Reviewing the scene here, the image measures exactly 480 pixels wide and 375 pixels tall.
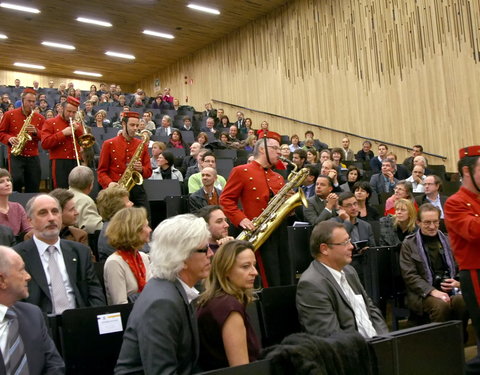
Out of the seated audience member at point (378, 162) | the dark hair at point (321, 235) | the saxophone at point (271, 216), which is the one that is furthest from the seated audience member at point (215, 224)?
the seated audience member at point (378, 162)

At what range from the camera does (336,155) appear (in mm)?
8445

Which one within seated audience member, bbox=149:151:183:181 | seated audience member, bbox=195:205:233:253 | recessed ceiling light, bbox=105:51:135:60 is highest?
recessed ceiling light, bbox=105:51:135:60

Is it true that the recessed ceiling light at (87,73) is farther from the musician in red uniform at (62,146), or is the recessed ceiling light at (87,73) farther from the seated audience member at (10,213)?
Answer: the seated audience member at (10,213)

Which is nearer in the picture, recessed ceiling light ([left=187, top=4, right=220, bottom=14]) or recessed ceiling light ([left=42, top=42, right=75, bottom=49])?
recessed ceiling light ([left=187, top=4, right=220, bottom=14])

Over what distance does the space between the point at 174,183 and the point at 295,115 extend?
731 centimetres

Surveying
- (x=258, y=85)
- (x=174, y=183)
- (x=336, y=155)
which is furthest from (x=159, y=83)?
(x=174, y=183)

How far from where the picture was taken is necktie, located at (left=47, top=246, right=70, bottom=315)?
2.64m

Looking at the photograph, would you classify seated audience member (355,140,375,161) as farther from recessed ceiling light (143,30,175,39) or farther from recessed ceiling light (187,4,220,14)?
recessed ceiling light (143,30,175,39)

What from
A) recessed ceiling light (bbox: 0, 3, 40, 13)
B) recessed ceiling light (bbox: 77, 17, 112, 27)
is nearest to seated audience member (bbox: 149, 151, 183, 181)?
recessed ceiling light (bbox: 0, 3, 40, 13)

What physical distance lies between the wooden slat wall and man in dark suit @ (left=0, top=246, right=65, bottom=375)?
888cm

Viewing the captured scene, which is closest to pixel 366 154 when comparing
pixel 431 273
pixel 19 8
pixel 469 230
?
pixel 431 273

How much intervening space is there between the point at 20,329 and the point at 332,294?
1.43 metres

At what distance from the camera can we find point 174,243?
77.1 inches

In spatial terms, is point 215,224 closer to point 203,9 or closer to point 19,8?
point 203,9
